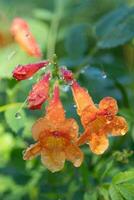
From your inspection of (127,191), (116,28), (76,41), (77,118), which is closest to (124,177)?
(127,191)

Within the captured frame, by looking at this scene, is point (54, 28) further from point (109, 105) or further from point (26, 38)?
point (109, 105)

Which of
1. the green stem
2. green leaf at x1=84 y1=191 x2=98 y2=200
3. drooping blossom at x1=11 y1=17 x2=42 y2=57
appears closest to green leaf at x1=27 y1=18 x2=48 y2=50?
the green stem

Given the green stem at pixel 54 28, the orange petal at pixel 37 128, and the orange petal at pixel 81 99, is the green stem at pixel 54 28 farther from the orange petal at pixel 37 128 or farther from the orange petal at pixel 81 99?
the orange petal at pixel 37 128

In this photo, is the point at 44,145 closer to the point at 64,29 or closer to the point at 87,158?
the point at 87,158

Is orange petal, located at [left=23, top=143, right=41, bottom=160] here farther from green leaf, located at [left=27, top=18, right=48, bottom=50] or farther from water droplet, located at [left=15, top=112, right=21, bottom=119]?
green leaf, located at [left=27, top=18, right=48, bottom=50]

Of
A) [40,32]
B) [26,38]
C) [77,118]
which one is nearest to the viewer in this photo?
[77,118]

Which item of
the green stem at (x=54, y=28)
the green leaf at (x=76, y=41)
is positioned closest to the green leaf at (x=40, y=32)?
the green stem at (x=54, y=28)

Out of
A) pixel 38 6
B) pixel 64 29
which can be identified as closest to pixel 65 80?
pixel 64 29
